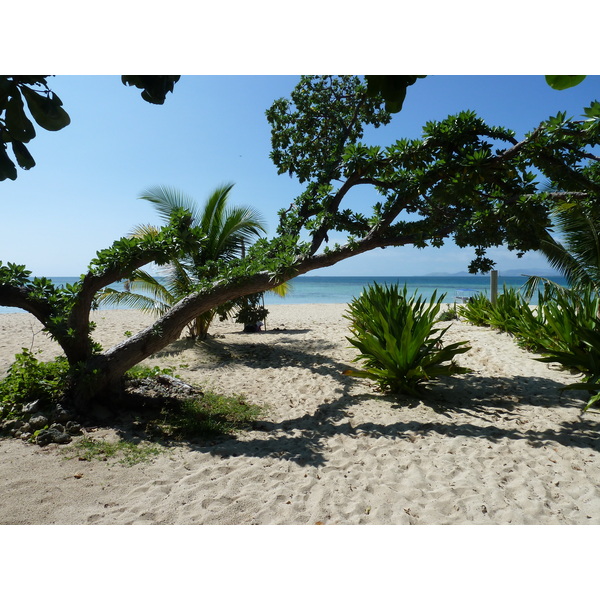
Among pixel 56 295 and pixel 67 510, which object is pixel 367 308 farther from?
pixel 67 510

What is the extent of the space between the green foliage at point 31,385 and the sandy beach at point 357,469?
1.83 feet

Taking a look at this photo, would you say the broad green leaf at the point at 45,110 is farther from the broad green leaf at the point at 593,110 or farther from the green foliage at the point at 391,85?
the broad green leaf at the point at 593,110

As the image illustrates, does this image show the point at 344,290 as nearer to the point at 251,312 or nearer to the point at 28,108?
the point at 251,312

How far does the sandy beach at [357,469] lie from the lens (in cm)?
235

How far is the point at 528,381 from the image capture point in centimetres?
502

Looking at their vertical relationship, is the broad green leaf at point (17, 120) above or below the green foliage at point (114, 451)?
above

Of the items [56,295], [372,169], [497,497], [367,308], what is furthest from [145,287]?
[497,497]

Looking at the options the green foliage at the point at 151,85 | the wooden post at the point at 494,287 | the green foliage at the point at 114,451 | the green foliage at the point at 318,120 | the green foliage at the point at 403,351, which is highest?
the green foliage at the point at 318,120

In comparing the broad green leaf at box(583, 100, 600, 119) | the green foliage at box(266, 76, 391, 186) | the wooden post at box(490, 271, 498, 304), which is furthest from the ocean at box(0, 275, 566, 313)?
the broad green leaf at box(583, 100, 600, 119)

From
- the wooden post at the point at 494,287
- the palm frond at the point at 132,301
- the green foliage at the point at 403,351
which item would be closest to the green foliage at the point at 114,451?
the green foliage at the point at 403,351

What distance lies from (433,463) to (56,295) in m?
3.56

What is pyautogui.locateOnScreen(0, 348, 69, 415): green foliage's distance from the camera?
3.75m

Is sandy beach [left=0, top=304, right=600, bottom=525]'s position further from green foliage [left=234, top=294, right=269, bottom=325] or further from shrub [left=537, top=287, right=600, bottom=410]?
green foliage [left=234, top=294, right=269, bottom=325]

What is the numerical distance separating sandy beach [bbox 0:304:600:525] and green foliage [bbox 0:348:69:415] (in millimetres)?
558
